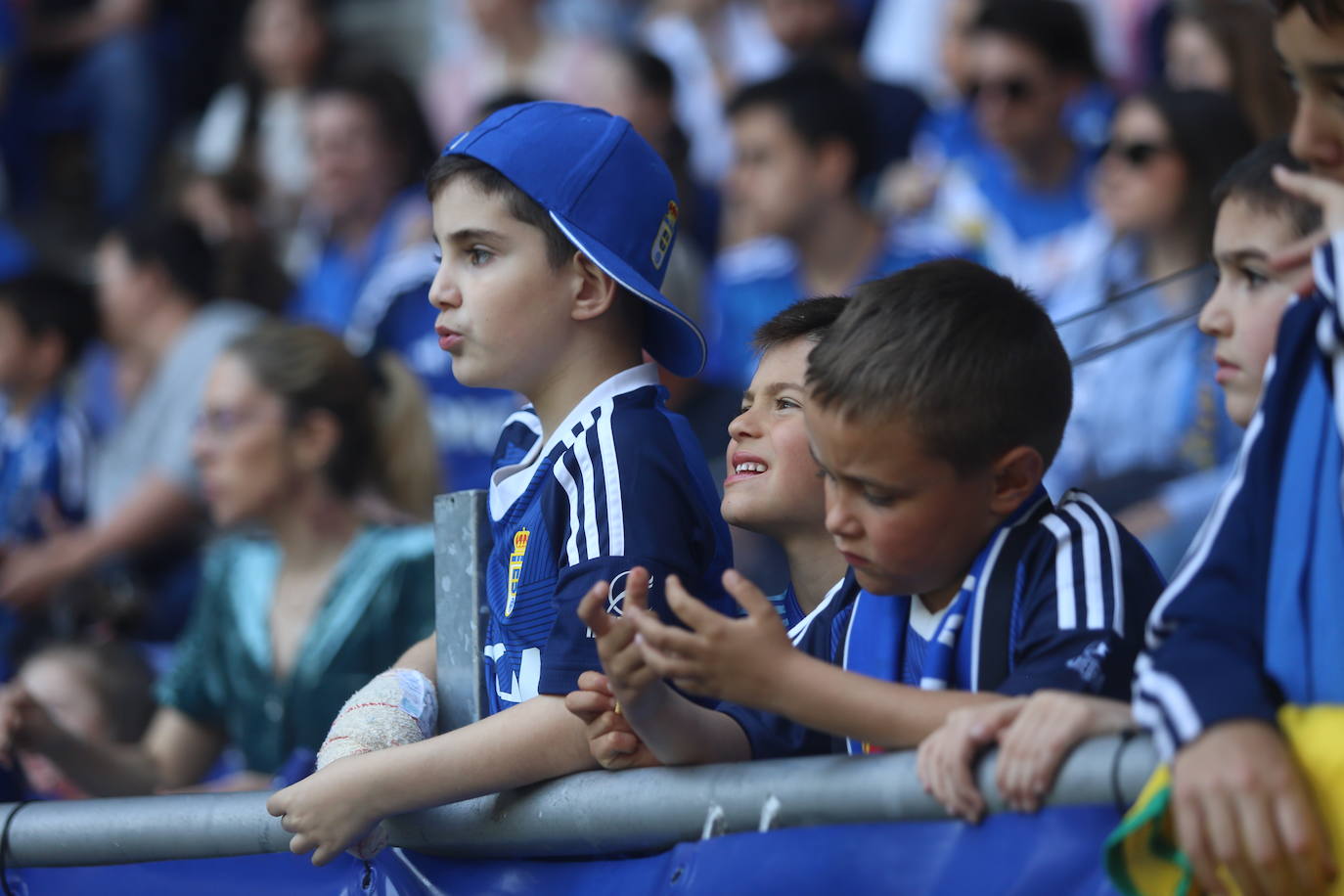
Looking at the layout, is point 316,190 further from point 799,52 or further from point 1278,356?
point 1278,356

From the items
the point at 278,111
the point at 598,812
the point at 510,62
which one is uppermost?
the point at 278,111

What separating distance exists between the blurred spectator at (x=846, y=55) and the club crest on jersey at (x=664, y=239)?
3.20m

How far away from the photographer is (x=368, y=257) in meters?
6.21

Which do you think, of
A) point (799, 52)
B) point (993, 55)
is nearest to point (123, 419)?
A: point (799, 52)

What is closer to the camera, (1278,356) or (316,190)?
(1278,356)

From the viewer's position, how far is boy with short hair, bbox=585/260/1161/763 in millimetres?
1862

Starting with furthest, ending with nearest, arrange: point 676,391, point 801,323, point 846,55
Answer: point 846,55 < point 676,391 < point 801,323

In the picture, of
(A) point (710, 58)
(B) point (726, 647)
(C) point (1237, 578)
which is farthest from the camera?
(A) point (710, 58)

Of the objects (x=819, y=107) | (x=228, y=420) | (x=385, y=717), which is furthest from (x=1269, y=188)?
(x=819, y=107)

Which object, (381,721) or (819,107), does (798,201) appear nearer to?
(819,107)

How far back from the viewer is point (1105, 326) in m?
3.59

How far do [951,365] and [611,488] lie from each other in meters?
0.48

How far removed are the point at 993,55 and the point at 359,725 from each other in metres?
3.86

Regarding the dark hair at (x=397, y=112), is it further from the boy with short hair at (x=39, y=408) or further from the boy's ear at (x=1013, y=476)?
the boy's ear at (x=1013, y=476)
